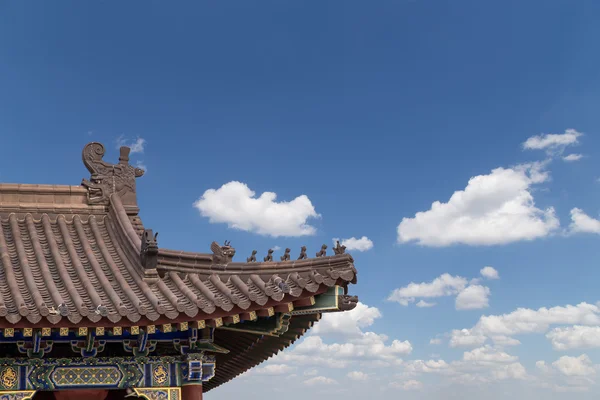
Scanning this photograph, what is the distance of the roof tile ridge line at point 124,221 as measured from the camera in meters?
10.4

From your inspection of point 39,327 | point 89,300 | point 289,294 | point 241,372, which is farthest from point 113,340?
point 241,372

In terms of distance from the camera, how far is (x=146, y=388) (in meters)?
9.20

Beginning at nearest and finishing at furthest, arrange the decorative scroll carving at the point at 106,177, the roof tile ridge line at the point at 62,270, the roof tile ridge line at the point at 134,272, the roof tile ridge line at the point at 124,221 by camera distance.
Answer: the roof tile ridge line at the point at 62,270, the roof tile ridge line at the point at 134,272, the roof tile ridge line at the point at 124,221, the decorative scroll carving at the point at 106,177

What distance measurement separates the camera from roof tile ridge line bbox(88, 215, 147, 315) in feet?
28.3

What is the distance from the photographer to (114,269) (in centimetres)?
994

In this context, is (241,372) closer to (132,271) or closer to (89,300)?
(132,271)

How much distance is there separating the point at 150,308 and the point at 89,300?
935 mm

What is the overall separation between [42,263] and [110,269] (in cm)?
95

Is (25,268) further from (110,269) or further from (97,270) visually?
(110,269)

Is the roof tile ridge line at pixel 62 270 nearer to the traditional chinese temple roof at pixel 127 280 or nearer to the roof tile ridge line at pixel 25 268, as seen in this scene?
the traditional chinese temple roof at pixel 127 280

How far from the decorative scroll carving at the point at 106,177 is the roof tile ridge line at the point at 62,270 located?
0.97m

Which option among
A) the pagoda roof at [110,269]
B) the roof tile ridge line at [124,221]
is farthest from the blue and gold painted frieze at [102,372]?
the roof tile ridge line at [124,221]

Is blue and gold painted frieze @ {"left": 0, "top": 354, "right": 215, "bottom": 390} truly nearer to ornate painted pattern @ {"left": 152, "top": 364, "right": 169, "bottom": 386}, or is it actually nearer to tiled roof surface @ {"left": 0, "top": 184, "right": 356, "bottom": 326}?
ornate painted pattern @ {"left": 152, "top": 364, "right": 169, "bottom": 386}

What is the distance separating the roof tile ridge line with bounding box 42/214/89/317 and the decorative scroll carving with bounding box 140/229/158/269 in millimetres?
1003
